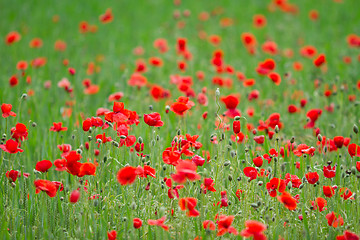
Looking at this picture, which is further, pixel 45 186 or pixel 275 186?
pixel 275 186

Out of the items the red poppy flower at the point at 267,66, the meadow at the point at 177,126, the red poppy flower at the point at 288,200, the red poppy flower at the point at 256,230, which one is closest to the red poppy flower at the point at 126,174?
the meadow at the point at 177,126

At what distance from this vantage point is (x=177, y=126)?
3.15 m

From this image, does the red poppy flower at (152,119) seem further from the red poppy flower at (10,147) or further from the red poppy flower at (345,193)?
the red poppy flower at (345,193)

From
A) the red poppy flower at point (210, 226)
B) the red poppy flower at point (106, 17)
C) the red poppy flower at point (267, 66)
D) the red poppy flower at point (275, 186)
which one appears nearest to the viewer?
the red poppy flower at point (210, 226)

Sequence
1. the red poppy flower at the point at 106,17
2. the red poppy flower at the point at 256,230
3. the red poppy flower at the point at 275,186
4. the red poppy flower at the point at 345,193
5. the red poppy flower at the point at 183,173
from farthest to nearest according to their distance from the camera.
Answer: the red poppy flower at the point at 106,17, the red poppy flower at the point at 345,193, the red poppy flower at the point at 275,186, the red poppy flower at the point at 183,173, the red poppy flower at the point at 256,230

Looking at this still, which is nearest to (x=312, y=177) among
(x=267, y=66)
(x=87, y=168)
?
Answer: (x=87, y=168)

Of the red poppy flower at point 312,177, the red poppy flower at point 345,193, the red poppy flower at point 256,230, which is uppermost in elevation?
the red poppy flower at point 256,230

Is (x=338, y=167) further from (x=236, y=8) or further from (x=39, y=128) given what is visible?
(x=236, y=8)

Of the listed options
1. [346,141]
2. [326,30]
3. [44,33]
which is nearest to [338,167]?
[346,141]

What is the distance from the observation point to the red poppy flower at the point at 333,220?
6.64 ft

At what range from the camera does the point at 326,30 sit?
720 centimetres

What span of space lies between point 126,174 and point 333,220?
0.99 meters

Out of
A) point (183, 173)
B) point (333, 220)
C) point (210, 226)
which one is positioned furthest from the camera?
point (333, 220)

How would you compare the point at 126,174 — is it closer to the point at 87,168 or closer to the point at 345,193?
the point at 87,168
